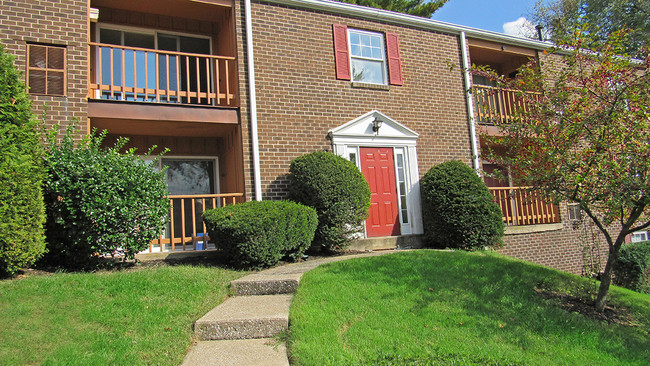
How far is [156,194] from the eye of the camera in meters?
6.23

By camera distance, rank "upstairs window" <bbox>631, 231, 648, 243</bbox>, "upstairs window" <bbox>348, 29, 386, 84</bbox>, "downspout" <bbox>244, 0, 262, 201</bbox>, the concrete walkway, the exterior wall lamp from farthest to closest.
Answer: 1. "upstairs window" <bbox>631, 231, 648, 243</bbox>
2. "upstairs window" <bbox>348, 29, 386, 84</bbox>
3. the exterior wall lamp
4. "downspout" <bbox>244, 0, 262, 201</bbox>
5. the concrete walkway

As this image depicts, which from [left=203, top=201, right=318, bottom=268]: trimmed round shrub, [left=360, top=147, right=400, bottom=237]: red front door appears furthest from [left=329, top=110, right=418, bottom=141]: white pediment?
[left=203, top=201, right=318, bottom=268]: trimmed round shrub

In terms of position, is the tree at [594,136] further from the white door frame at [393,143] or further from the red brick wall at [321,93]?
the red brick wall at [321,93]

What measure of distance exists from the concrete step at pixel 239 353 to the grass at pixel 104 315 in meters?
0.14

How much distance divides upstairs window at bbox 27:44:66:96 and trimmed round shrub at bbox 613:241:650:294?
12.5 metres

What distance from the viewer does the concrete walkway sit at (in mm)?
3576

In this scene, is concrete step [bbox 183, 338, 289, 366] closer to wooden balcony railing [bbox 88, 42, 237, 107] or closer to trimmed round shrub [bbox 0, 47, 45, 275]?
trimmed round shrub [bbox 0, 47, 45, 275]

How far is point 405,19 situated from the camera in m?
9.94

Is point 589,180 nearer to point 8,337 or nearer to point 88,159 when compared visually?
point 8,337

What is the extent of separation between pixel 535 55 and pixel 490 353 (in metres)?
10.2

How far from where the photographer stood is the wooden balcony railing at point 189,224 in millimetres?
7570

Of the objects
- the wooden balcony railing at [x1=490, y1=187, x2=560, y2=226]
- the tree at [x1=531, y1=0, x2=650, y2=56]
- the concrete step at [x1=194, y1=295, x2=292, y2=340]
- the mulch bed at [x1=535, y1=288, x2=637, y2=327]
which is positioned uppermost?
the tree at [x1=531, y1=0, x2=650, y2=56]

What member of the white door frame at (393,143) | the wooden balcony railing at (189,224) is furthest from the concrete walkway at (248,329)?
the white door frame at (393,143)

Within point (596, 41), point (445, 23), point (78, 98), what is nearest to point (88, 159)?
point (78, 98)
